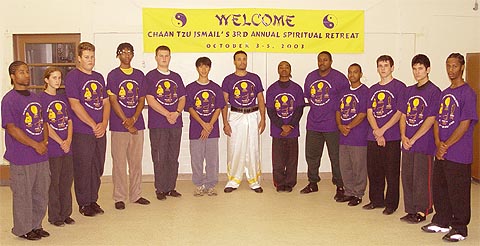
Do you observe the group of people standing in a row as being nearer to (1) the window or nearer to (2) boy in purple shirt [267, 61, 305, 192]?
(2) boy in purple shirt [267, 61, 305, 192]

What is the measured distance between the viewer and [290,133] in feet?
20.1

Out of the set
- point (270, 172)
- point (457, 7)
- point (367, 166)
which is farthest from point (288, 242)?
point (457, 7)

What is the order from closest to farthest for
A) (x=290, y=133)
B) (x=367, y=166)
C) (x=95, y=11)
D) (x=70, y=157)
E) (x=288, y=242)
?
(x=288, y=242) < (x=70, y=157) < (x=367, y=166) < (x=290, y=133) < (x=95, y=11)

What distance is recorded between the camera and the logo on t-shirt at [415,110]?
4.62m

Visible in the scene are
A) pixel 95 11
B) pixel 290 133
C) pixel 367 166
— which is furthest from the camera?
pixel 95 11

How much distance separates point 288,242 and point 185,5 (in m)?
3.85

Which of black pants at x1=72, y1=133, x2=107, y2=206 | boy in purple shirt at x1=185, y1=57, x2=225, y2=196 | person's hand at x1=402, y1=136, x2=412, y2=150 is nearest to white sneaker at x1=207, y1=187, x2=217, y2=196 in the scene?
boy in purple shirt at x1=185, y1=57, x2=225, y2=196

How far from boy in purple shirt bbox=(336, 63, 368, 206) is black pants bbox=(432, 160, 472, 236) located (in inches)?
44.7

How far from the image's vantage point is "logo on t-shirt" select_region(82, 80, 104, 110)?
196 inches

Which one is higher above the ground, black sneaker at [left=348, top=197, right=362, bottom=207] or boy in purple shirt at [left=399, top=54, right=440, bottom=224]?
boy in purple shirt at [left=399, top=54, right=440, bottom=224]

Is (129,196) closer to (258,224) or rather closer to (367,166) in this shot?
(258,224)

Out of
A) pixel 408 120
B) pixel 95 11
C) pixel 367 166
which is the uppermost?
pixel 95 11

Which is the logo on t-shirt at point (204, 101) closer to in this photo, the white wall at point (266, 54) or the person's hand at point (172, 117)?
the person's hand at point (172, 117)

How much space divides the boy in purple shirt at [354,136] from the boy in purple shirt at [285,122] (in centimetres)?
65
